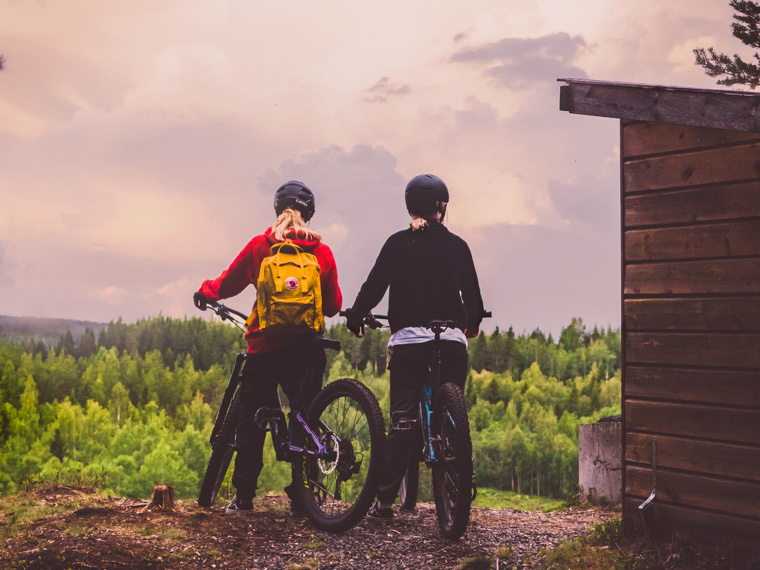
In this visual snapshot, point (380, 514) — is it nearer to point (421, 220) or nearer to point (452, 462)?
point (452, 462)

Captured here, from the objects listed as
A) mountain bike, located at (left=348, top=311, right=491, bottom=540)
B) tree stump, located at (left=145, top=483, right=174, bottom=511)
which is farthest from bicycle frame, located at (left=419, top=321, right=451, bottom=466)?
tree stump, located at (left=145, top=483, right=174, bottom=511)

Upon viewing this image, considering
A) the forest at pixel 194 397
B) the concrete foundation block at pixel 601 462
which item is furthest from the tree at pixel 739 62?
the forest at pixel 194 397

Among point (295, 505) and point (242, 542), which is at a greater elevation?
point (295, 505)

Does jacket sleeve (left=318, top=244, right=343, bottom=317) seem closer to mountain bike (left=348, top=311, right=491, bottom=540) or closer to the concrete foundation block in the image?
mountain bike (left=348, top=311, right=491, bottom=540)

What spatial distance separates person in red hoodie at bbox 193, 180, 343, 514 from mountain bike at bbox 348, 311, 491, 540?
56cm

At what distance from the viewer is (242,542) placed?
5.67m

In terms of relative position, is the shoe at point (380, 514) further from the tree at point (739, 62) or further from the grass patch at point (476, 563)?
the tree at point (739, 62)

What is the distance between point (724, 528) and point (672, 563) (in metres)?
0.42

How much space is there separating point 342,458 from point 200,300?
1763 mm

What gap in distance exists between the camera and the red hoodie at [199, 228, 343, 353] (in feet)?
19.7

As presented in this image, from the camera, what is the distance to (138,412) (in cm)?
5644

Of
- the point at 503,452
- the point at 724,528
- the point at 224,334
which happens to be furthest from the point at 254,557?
the point at 224,334

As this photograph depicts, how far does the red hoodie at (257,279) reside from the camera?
237 inches

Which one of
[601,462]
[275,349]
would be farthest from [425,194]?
[601,462]
